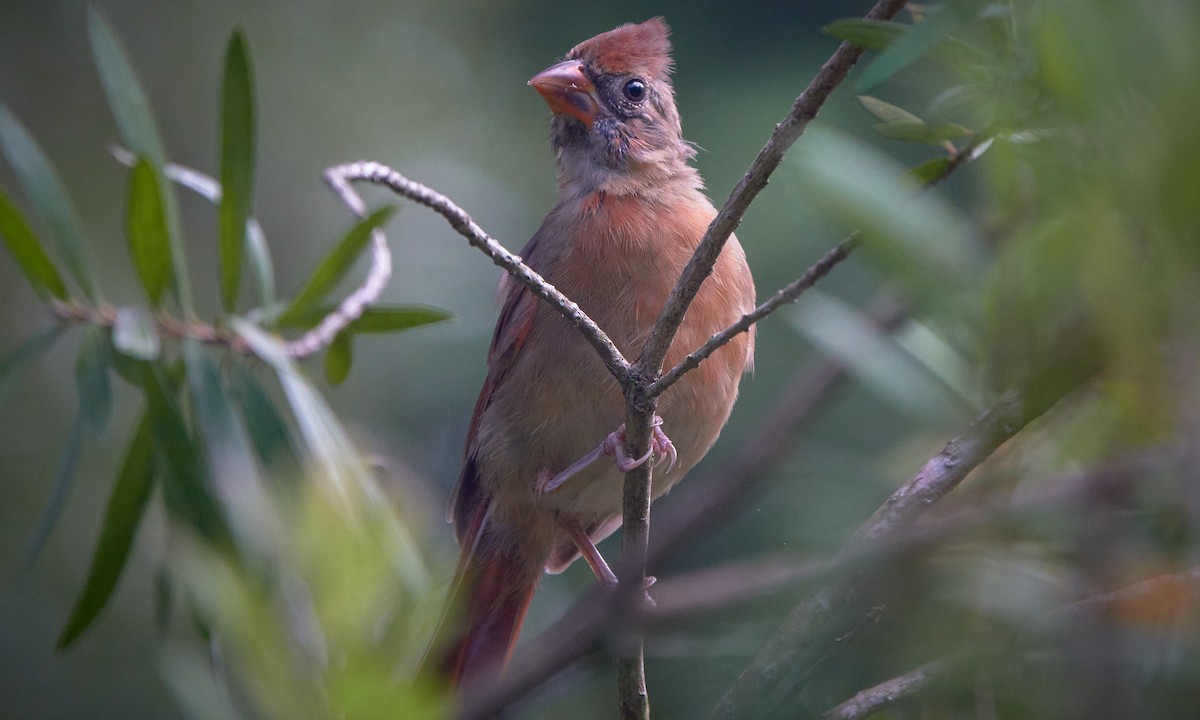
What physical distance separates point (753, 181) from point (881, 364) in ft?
1.09

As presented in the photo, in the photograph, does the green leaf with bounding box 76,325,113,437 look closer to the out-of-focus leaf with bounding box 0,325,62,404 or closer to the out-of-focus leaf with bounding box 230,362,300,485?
the out-of-focus leaf with bounding box 0,325,62,404

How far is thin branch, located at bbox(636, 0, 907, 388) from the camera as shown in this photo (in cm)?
137

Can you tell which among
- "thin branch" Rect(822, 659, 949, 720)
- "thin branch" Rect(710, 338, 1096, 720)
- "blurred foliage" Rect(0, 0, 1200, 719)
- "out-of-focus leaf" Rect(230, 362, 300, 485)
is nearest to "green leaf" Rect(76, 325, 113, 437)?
"blurred foliage" Rect(0, 0, 1200, 719)

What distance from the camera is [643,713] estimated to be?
209 cm

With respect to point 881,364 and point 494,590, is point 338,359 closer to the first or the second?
point 494,590

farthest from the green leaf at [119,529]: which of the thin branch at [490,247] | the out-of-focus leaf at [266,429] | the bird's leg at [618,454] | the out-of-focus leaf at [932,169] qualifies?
the out-of-focus leaf at [932,169]

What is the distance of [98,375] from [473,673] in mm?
1501

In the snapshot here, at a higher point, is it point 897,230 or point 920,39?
point 920,39

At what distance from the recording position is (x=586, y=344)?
2879 millimetres

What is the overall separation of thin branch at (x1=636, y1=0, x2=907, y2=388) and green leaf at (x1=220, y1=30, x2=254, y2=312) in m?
1.15

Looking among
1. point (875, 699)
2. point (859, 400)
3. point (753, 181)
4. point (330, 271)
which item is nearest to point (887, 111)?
point (753, 181)

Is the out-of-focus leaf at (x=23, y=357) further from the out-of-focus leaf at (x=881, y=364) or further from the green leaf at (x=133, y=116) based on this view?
the out-of-focus leaf at (x=881, y=364)

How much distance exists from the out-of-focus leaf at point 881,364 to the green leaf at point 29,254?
166 centimetres

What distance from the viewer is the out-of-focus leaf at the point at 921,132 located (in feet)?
4.85
